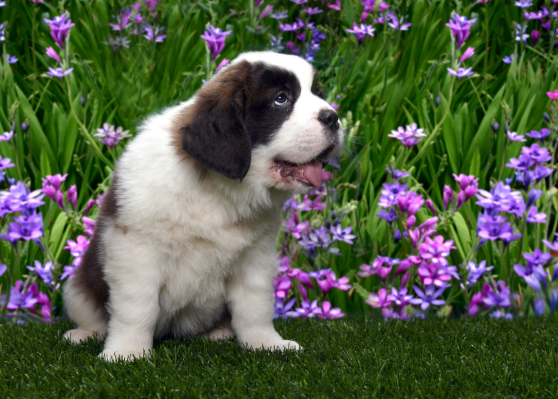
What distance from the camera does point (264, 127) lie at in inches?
85.4

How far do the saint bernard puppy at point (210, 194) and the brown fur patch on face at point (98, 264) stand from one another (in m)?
0.01

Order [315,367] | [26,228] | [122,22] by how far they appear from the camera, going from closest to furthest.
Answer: [315,367]
[26,228]
[122,22]

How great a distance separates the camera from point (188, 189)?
7.11 ft

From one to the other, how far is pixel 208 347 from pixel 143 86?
2304mm

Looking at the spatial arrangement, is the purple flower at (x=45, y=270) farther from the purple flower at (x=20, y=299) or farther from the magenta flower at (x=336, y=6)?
the magenta flower at (x=336, y=6)

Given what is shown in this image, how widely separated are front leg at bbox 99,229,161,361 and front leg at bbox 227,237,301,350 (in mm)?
349

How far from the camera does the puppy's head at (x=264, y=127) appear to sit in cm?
207

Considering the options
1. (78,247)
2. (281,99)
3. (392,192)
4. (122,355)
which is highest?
(281,99)

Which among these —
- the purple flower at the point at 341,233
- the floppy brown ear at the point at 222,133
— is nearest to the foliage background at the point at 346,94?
the purple flower at the point at 341,233

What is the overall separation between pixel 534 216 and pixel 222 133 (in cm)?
203

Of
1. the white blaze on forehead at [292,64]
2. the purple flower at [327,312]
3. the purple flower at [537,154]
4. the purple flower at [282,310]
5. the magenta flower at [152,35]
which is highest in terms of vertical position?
the white blaze on forehead at [292,64]

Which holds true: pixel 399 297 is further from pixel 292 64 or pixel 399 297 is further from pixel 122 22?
pixel 122 22

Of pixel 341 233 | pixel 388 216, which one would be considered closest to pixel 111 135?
pixel 341 233

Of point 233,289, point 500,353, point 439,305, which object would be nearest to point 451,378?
point 500,353
